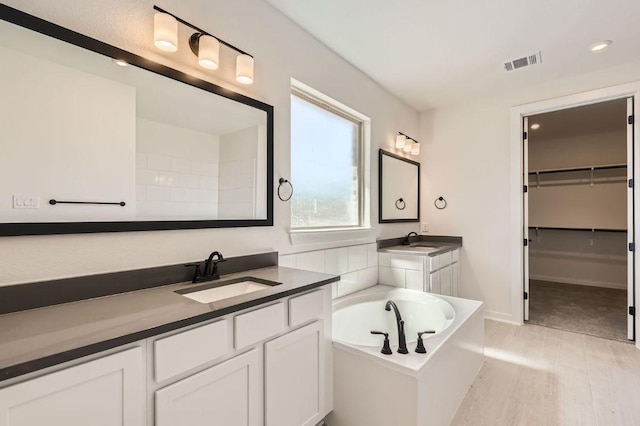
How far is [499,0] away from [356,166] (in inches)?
63.6

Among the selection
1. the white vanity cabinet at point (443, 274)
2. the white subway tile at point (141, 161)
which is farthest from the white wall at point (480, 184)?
the white subway tile at point (141, 161)

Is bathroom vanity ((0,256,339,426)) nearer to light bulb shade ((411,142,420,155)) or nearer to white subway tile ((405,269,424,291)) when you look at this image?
white subway tile ((405,269,424,291))

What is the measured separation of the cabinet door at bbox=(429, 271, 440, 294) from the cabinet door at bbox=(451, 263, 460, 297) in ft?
1.59

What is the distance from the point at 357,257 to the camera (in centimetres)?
284

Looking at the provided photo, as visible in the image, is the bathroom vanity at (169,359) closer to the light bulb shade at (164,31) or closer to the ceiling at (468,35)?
the light bulb shade at (164,31)

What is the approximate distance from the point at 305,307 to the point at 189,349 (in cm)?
60

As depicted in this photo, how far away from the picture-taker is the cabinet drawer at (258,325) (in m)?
1.21

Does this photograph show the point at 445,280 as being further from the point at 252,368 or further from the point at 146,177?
the point at 146,177

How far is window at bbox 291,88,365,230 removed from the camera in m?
2.39

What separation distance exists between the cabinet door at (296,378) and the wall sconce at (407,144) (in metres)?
2.44

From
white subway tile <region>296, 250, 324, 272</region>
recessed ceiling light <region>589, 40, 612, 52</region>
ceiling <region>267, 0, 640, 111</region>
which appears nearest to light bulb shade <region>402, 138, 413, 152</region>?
ceiling <region>267, 0, 640, 111</region>

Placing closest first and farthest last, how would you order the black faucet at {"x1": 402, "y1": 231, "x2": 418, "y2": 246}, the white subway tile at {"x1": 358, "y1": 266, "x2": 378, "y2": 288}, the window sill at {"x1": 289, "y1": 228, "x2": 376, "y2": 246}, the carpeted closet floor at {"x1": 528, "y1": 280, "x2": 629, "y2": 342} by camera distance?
the window sill at {"x1": 289, "y1": 228, "x2": 376, "y2": 246}
the white subway tile at {"x1": 358, "y1": 266, "x2": 378, "y2": 288}
the carpeted closet floor at {"x1": 528, "y1": 280, "x2": 629, "y2": 342}
the black faucet at {"x1": 402, "y1": 231, "x2": 418, "y2": 246}

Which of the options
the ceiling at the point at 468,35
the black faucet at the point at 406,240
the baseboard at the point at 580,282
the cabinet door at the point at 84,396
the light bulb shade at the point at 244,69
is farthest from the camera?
the baseboard at the point at 580,282

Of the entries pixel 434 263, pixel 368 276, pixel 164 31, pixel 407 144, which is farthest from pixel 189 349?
pixel 407 144
